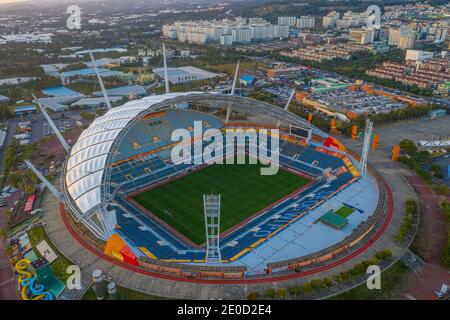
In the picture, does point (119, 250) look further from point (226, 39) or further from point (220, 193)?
point (226, 39)

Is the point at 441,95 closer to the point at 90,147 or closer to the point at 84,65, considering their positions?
the point at 90,147

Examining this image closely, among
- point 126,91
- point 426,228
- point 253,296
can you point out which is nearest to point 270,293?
point 253,296

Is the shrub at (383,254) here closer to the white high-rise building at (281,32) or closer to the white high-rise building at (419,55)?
the white high-rise building at (419,55)

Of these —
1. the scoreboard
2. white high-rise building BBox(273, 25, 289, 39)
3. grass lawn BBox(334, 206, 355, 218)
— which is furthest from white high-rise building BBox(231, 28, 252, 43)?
grass lawn BBox(334, 206, 355, 218)

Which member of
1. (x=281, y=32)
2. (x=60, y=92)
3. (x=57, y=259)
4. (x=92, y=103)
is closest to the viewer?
(x=57, y=259)

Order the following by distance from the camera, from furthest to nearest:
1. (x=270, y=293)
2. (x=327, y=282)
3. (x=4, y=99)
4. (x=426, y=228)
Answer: (x=4, y=99) → (x=426, y=228) → (x=327, y=282) → (x=270, y=293)

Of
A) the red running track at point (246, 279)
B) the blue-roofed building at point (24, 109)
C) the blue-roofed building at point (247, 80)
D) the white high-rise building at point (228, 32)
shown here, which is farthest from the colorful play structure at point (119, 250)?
the white high-rise building at point (228, 32)

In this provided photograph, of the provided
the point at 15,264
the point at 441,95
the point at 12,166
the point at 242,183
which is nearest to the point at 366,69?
the point at 441,95
